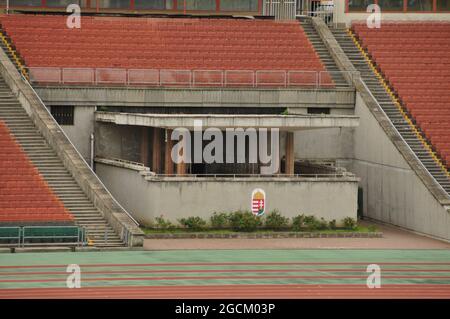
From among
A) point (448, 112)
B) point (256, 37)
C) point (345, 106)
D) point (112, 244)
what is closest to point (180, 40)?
point (256, 37)

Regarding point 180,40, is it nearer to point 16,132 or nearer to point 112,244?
point 16,132

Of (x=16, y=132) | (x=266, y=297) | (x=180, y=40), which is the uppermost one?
(x=180, y=40)

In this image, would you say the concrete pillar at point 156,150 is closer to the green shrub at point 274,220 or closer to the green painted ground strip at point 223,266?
the green shrub at point 274,220

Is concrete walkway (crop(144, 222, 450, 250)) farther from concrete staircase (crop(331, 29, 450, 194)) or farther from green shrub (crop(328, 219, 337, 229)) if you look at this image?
concrete staircase (crop(331, 29, 450, 194))

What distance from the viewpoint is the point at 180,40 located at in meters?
70.2

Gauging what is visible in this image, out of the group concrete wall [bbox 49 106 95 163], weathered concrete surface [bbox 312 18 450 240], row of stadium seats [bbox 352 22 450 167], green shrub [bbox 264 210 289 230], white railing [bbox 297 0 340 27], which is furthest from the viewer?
white railing [bbox 297 0 340 27]

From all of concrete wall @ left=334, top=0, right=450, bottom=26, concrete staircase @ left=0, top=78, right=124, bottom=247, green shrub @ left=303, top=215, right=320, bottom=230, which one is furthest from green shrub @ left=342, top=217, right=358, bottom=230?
concrete wall @ left=334, top=0, right=450, bottom=26

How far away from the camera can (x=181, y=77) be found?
66.9m

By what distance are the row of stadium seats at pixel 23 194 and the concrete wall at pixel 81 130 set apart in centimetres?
620

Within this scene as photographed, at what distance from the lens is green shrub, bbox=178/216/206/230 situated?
58062mm

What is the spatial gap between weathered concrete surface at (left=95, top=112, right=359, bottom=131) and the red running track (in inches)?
555

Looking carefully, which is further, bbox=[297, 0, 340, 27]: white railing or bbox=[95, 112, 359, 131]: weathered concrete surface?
bbox=[297, 0, 340, 27]: white railing

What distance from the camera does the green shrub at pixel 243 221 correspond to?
5838cm

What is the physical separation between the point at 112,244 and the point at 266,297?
38.4 ft
